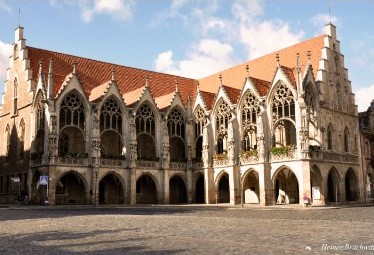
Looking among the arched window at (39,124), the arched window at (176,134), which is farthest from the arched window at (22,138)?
the arched window at (176,134)

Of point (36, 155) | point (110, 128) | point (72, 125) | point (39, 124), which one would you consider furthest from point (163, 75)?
point (36, 155)

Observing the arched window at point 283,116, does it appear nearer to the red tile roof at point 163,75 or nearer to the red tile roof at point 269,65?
the red tile roof at point 163,75

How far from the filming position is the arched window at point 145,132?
1984 inches

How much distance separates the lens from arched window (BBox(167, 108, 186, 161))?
174 ft

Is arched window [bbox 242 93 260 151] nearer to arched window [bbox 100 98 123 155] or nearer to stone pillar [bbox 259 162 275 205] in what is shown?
stone pillar [bbox 259 162 275 205]

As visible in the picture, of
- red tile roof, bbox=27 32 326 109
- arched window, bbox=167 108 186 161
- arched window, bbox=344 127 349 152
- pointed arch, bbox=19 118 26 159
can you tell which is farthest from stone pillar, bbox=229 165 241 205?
pointed arch, bbox=19 118 26 159

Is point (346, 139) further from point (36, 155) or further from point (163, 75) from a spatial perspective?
point (36, 155)

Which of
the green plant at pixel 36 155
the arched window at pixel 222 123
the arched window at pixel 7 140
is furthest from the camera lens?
the arched window at pixel 7 140

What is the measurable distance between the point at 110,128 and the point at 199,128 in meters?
11.5

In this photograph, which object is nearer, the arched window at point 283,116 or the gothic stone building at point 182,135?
the gothic stone building at point 182,135

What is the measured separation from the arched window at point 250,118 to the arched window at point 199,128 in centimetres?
591

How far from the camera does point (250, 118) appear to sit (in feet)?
158

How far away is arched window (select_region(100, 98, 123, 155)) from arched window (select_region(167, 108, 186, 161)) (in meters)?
6.46

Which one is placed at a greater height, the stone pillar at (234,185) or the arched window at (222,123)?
the arched window at (222,123)
